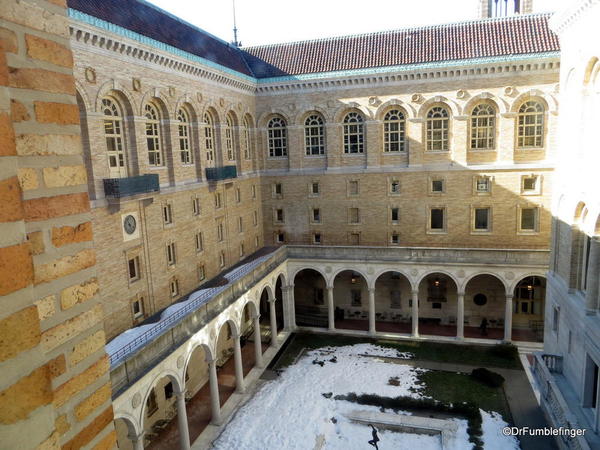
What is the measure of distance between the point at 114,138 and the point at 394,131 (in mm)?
19332

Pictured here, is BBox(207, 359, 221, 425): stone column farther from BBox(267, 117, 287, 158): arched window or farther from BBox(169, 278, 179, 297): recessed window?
BBox(267, 117, 287, 158): arched window

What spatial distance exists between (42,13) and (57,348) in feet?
6.79

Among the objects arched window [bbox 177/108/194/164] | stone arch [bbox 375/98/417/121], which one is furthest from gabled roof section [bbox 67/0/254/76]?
stone arch [bbox 375/98/417/121]

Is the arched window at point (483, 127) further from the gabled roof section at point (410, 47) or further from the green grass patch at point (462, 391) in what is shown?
the green grass patch at point (462, 391)

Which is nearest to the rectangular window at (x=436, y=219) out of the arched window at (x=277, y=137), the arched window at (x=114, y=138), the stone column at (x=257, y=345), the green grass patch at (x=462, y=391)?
the green grass patch at (x=462, y=391)

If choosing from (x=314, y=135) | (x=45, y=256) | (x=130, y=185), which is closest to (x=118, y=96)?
(x=130, y=185)

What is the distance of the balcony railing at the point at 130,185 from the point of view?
63.3 feet

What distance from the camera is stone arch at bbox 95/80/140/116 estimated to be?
18938mm

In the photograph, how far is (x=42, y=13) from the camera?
2.77m

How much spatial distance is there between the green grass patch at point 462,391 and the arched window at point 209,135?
1821 centimetres

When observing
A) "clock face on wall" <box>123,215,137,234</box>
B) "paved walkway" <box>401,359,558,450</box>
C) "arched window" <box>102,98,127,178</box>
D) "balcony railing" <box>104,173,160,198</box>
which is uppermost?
"arched window" <box>102,98,127,178</box>

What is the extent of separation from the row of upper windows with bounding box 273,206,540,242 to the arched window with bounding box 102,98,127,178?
16980 millimetres

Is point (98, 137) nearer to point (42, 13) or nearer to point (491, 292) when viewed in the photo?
point (42, 13)

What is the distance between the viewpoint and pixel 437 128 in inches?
1250
